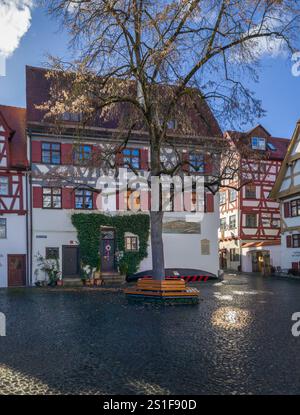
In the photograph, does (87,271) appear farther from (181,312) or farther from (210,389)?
(210,389)

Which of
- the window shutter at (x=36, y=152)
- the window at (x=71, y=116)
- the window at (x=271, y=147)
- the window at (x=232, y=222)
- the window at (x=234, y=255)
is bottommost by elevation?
the window at (x=234, y=255)

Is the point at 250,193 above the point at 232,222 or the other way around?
above

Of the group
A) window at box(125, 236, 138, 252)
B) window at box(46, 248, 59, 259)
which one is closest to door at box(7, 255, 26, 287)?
window at box(46, 248, 59, 259)

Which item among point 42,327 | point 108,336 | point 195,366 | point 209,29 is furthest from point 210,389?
point 209,29

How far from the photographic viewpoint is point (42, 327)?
35.3ft

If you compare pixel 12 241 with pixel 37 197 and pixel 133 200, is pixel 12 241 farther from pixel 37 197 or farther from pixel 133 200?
pixel 133 200

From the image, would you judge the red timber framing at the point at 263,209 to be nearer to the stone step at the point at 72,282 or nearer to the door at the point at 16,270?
the stone step at the point at 72,282

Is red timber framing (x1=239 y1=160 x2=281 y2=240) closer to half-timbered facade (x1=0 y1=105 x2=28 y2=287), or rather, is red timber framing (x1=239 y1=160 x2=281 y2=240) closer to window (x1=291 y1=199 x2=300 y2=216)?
window (x1=291 y1=199 x2=300 y2=216)

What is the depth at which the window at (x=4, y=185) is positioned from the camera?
2530cm

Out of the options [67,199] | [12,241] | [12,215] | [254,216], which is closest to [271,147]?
[254,216]

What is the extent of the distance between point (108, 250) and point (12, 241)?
5.96 meters

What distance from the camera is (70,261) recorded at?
2611 cm

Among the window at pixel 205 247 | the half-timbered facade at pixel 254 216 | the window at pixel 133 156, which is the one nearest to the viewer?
the window at pixel 133 156

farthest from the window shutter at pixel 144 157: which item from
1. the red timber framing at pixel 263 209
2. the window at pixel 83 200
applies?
the red timber framing at pixel 263 209
